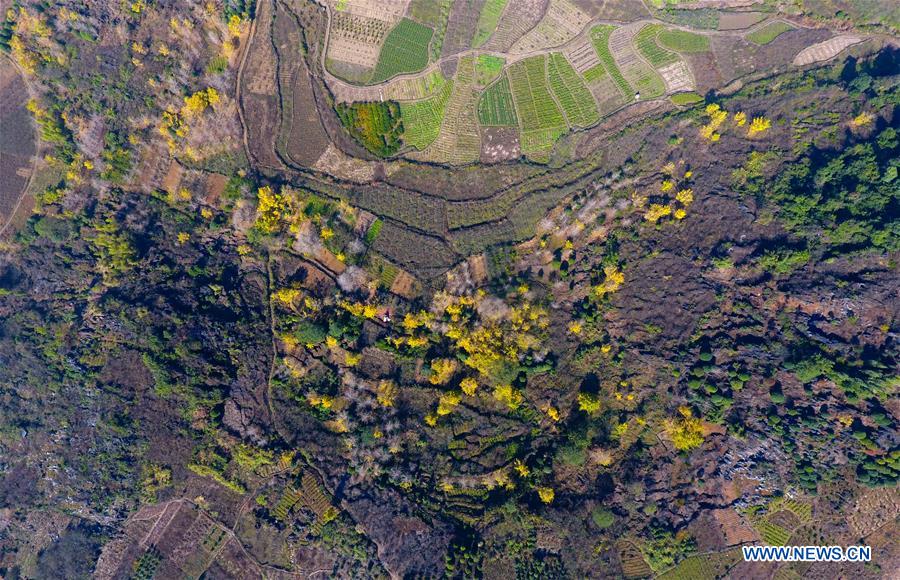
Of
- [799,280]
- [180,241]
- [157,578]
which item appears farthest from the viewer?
[180,241]

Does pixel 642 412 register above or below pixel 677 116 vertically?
below

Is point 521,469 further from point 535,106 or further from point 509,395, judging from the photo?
point 535,106

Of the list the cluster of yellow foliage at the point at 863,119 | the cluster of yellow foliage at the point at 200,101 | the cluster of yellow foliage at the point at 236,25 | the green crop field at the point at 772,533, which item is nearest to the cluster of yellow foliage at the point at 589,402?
the green crop field at the point at 772,533

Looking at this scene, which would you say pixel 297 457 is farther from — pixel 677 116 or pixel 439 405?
pixel 677 116

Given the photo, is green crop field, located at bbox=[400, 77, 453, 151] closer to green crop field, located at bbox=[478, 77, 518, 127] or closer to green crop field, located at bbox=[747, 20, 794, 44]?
green crop field, located at bbox=[478, 77, 518, 127]

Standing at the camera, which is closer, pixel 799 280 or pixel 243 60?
pixel 799 280

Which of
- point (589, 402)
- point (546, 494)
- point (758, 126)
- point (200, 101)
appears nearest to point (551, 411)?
point (589, 402)

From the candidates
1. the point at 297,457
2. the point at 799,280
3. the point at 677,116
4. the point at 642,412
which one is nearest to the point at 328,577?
the point at 297,457
